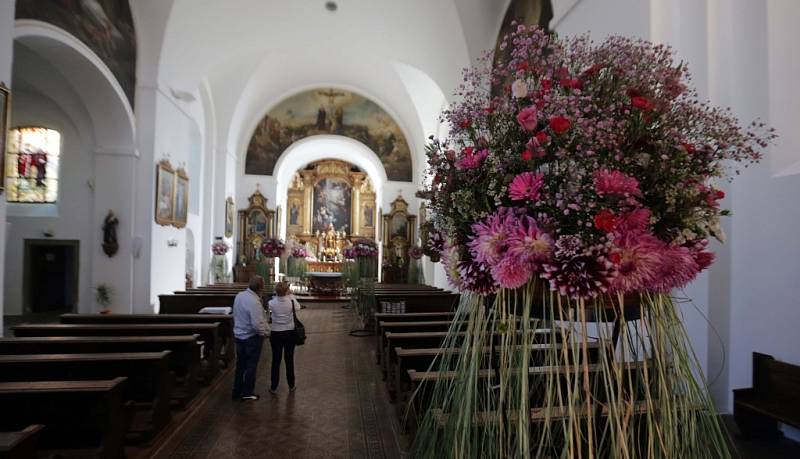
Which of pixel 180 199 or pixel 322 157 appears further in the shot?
pixel 322 157

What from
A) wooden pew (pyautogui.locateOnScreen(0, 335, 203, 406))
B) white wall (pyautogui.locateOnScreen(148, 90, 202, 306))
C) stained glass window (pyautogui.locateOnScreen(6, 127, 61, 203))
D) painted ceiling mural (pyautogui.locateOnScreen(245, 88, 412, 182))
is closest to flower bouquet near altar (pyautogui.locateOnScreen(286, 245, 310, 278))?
painted ceiling mural (pyautogui.locateOnScreen(245, 88, 412, 182))

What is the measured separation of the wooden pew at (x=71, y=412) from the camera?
9.33 feet

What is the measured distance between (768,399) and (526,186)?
3420 mm

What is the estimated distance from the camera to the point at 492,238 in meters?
1.02

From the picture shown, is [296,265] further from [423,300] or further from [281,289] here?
[281,289]

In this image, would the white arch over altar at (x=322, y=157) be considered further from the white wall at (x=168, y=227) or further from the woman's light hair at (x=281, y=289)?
the woman's light hair at (x=281, y=289)

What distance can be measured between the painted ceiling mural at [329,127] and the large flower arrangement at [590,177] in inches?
651

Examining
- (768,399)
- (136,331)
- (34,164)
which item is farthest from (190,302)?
(768,399)

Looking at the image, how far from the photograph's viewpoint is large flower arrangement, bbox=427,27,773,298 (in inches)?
37.0

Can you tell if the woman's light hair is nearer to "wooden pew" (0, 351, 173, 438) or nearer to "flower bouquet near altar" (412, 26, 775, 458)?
"wooden pew" (0, 351, 173, 438)

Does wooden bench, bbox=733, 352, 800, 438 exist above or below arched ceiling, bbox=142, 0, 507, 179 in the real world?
below

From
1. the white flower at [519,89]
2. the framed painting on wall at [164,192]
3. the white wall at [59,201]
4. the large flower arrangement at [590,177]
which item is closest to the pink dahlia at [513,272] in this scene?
the large flower arrangement at [590,177]

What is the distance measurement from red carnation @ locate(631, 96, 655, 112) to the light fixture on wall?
1028cm

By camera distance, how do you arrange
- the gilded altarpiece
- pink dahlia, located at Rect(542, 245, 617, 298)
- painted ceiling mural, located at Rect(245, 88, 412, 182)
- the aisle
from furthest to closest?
the gilded altarpiece → painted ceiling mural, located at Rect(245, 88, 412, 182) → the aisle → pink dahlia, located at Rect(542, 245, 617, 298)
